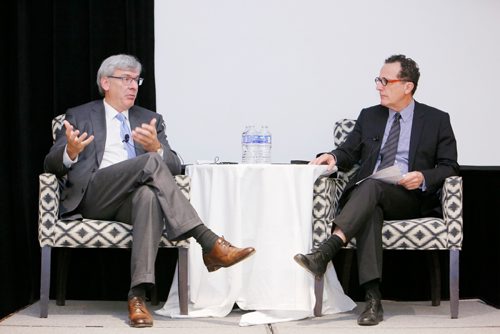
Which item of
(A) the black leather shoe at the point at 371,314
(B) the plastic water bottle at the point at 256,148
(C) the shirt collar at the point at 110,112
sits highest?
(C) the shirt collar at the point at 110,112

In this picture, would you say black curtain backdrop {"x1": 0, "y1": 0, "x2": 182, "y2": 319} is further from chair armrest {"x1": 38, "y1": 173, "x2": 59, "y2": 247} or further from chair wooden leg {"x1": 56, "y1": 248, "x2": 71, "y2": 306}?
chair armrest {"x1": 38, "y1": 173, "x2": 59, "y2": 247}

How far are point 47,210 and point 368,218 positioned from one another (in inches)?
61.2

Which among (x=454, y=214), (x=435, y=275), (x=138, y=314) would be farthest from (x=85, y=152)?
(x=435, y=275)

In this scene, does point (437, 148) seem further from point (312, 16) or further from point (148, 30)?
point (148, 30)

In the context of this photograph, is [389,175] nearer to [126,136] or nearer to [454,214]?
[454,214]

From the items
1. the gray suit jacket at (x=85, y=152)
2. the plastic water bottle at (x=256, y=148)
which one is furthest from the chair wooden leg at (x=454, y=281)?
the gray suit jacket at (x=85, y=152)

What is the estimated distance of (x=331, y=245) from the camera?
3602 millimetres

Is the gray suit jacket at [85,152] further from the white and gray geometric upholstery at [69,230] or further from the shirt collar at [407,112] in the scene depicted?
the shirt collar at [407,112]

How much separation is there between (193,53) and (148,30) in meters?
0.31

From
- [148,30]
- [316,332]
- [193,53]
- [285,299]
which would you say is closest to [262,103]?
[193,53]

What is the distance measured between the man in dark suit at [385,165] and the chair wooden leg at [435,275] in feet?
1.40

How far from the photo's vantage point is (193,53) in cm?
463

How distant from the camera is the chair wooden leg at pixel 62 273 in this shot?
416 cm

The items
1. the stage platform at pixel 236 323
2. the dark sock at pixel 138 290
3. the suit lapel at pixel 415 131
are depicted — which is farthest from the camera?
the suit lapel at pixel 415 131
